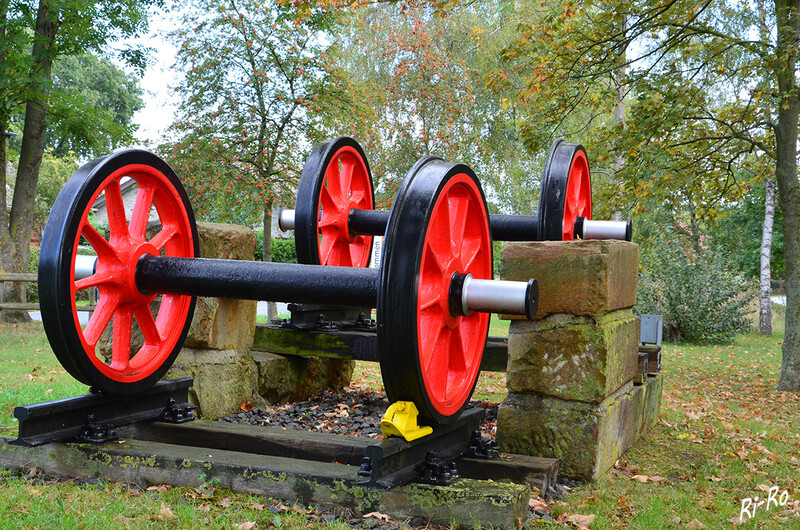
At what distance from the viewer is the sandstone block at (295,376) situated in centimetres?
607

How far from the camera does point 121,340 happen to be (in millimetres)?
4148

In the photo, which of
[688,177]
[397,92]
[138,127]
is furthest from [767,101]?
[397,92]

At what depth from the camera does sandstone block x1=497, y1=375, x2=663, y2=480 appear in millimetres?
4215

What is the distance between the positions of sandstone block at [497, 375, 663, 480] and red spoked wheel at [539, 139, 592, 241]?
145 cm

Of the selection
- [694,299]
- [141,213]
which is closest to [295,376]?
[141,213]

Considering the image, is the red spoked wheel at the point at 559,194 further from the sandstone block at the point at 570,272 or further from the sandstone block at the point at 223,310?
the sandstone block at the point at 223,310

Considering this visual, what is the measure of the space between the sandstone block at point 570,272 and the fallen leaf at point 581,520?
A: 1.20 m

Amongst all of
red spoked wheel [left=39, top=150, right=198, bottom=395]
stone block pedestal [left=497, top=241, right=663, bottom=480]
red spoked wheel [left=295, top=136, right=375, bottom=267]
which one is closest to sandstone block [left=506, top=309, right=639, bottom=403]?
stone block pedestal [left=497, top=241, right=663, bottom=480]

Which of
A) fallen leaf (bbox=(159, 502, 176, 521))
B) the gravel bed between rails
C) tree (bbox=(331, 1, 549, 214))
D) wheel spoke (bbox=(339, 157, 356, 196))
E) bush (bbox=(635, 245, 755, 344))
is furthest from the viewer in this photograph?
tree (bbox=(331, 1, 549, 214))

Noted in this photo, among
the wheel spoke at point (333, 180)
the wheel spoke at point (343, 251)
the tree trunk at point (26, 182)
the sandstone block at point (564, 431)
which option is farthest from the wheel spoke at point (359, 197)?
the tree trunk at point (26, 182)

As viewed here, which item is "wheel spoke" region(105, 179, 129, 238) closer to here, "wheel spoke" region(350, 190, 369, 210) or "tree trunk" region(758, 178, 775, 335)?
"wheel spoke" region(350, 190, 369, 210)

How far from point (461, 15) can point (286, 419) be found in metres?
22.4

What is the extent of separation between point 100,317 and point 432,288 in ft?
6.16

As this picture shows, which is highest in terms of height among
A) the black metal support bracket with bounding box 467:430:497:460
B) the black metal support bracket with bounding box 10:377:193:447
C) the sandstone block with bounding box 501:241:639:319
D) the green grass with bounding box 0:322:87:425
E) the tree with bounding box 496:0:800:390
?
the tree with bounding box 496:0:800:390
